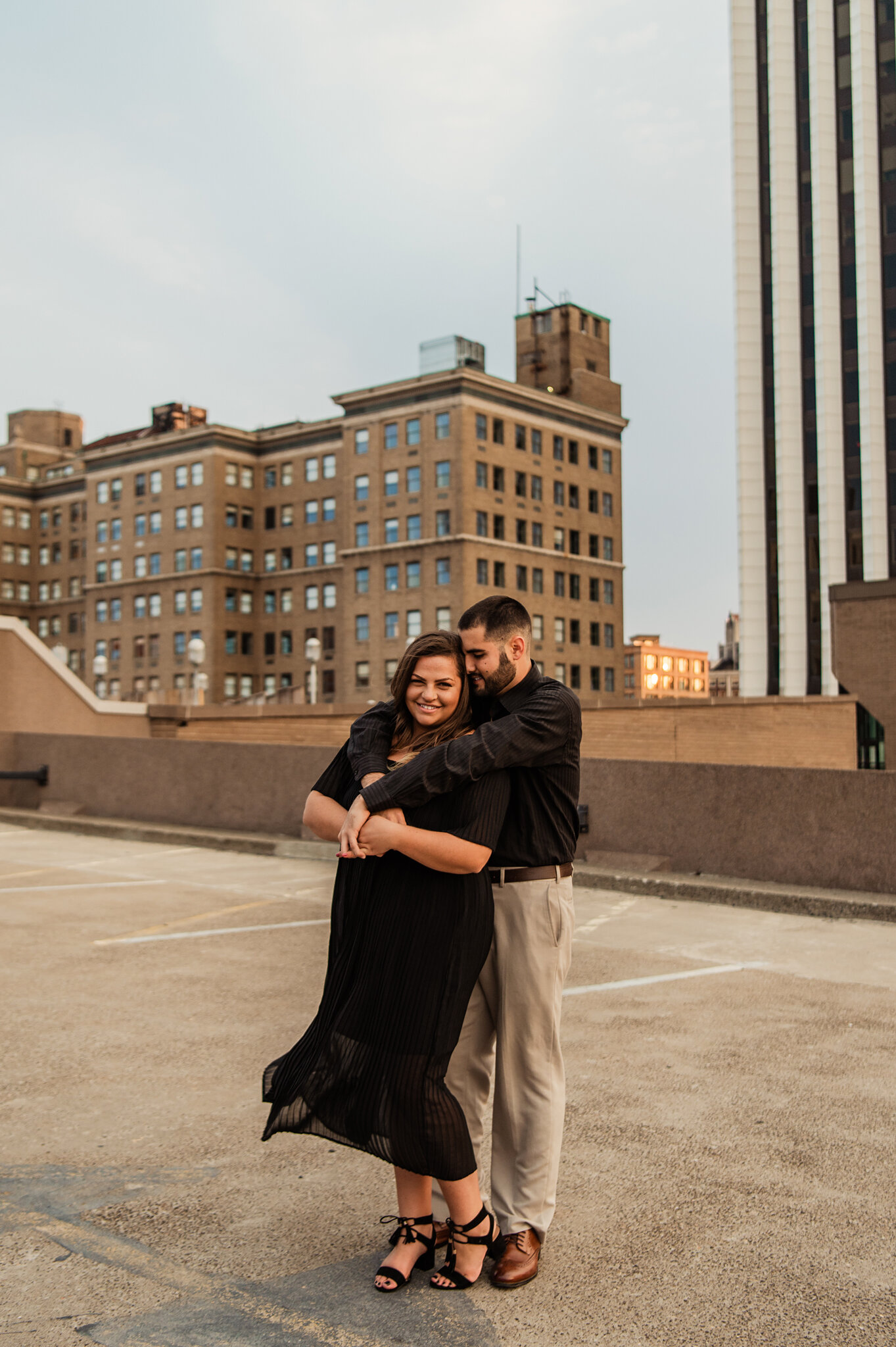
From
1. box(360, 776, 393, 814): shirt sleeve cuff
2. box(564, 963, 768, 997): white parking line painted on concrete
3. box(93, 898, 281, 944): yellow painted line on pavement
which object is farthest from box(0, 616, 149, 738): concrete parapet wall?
box(360, 776, 393, 814): shirt sleeve cuff

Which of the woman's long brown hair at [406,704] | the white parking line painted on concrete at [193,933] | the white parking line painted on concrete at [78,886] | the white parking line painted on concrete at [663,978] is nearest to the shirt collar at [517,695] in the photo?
the woman's long brown hair at [406,704]

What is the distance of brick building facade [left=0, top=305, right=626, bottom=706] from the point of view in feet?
249

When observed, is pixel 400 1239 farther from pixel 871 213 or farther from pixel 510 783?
pixel 871 213

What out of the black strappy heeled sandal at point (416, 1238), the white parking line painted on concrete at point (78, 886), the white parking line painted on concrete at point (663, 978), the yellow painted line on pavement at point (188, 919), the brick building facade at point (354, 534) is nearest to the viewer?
the black strappy heeled sandal at point (416, 1238)

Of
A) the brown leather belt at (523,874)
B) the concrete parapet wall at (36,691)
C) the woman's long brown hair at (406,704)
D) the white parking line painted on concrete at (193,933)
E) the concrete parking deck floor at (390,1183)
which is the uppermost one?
the concrete parapet wall at (36,691)

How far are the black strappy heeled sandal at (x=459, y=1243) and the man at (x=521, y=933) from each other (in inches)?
2.7

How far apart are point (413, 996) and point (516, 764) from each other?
705 mm

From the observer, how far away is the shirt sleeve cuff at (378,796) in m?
3.17

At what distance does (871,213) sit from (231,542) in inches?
1921

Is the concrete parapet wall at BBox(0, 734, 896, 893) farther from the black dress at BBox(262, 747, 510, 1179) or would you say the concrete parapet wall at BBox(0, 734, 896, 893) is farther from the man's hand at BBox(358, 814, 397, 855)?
the man's hand at BBox(358, 814, 397, 855)

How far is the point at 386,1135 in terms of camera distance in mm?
3154

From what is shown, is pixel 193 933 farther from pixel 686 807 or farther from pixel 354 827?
pixel 354 827

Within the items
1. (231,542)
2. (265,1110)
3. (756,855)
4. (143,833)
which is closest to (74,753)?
(143,833)

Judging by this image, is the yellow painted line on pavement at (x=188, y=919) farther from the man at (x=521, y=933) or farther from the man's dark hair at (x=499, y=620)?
the man's dark hair at (x=499, y=620)
